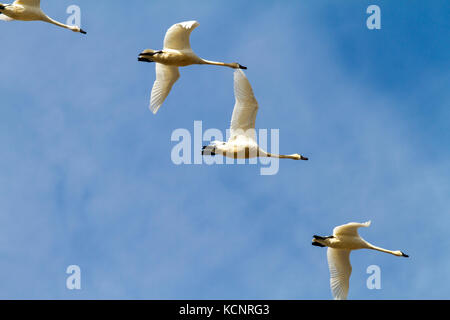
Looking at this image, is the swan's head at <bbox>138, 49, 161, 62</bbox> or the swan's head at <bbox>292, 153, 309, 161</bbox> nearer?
the swan's head at <bbox>138, 49, 161, 62</bbox>

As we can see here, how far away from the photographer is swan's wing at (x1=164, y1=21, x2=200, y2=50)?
3384cm

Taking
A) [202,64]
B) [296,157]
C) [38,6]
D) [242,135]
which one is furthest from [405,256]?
[38,6]

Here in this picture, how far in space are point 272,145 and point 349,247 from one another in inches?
199

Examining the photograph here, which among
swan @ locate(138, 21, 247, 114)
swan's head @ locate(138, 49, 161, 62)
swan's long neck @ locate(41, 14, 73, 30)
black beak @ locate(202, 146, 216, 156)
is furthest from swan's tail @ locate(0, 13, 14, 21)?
black beak @ locate(202, 146, 216, 156)

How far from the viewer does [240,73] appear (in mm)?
33625

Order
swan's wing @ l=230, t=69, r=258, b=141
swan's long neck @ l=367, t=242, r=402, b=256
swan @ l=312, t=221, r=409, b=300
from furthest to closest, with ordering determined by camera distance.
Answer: swan's long neck @ l=367, t=242, r=402, b=256 → swan @ l=312, t=221, r=409, b=300 → swan's wing @ l=230, t=69, r=258, b=141

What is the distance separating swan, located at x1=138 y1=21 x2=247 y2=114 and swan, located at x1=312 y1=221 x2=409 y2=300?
26.4 feet

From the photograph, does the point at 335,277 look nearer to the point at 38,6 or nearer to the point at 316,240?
the point at 316,240

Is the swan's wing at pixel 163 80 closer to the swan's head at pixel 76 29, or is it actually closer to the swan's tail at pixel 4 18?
the swan's head at pixel 76 29

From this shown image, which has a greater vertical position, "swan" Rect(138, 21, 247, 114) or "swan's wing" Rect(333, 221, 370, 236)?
"swan" Rect(138, 21, 247, 114)

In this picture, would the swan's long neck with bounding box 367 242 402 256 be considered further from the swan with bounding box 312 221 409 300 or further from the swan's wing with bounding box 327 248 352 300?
the swan's wing with bounding box 327 248 352 300

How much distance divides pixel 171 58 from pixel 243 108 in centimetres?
363

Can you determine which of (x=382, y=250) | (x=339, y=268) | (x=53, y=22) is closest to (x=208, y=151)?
(x=339, y=268)

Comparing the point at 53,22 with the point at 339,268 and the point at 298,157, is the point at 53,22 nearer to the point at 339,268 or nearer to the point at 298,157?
the point at 298,157
